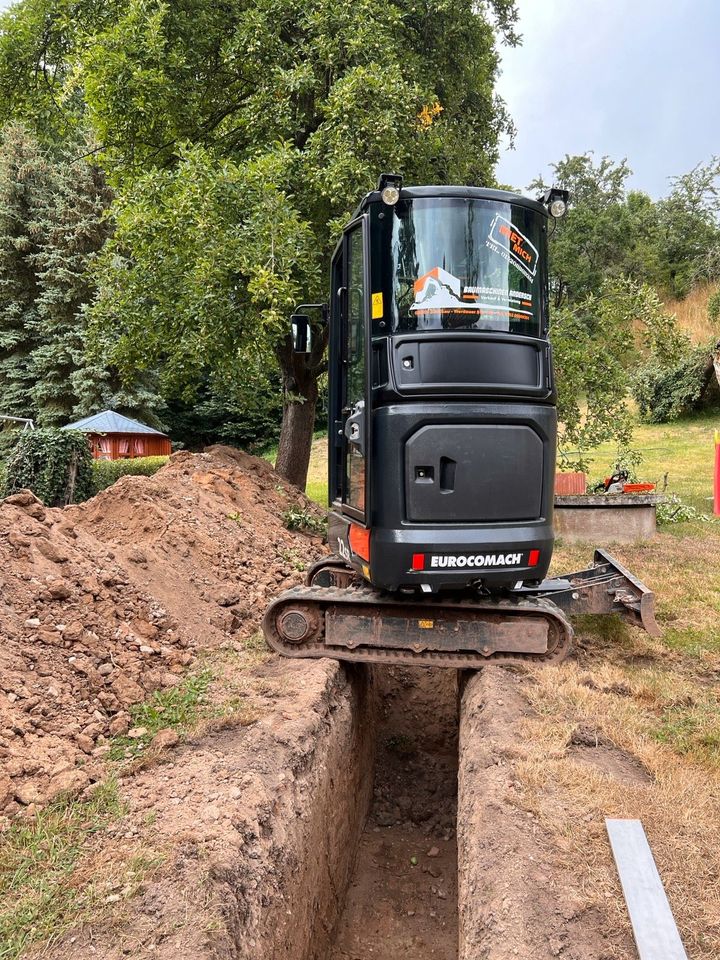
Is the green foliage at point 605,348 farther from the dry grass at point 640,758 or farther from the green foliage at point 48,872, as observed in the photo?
the green foliage at point 48,872

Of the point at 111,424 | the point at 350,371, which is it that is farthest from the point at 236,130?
the point at 111,424

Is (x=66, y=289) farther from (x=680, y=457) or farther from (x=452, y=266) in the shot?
(x=452, y=266)

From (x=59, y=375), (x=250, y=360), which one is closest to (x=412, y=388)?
(x=250, y=360)

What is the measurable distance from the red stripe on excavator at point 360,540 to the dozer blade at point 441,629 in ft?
1.46

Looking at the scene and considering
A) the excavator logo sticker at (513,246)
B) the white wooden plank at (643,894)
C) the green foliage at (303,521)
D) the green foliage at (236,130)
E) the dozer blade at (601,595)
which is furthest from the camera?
the green foliage at (303,521)

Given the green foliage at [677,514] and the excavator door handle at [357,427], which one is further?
the green foliage at [677,514]

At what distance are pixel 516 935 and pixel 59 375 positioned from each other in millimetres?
26475

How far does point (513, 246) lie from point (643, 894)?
376cm

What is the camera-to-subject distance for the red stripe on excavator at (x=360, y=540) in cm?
487

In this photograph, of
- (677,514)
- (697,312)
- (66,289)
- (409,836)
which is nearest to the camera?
(409,836)

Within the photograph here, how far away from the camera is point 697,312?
2692 centimetres

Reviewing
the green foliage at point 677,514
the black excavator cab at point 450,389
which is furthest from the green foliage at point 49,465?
the green foliage at point 677,514

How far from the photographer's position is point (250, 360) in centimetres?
1019

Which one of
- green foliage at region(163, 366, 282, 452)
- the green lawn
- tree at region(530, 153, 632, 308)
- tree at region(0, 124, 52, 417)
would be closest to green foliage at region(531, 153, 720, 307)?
tree at region(530, 153, 632, 308)
